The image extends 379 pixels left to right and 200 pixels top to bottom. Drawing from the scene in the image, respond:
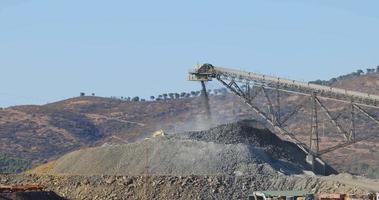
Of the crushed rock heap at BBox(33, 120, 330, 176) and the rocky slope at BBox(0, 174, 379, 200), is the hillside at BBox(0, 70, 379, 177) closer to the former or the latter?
the crushed rock heap at BBox(33, 120, 330, 176)

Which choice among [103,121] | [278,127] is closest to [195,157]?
[278,127]

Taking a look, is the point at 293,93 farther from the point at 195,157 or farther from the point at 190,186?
the point at 190,186

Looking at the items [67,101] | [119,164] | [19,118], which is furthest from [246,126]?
[67,101]

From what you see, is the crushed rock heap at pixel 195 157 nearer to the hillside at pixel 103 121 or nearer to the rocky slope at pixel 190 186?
the rocky slope at pixel 190 186

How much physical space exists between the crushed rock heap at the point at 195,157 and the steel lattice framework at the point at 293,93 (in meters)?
3.79

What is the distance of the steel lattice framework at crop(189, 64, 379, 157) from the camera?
76.1 meters

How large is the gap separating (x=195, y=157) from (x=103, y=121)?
98755mm

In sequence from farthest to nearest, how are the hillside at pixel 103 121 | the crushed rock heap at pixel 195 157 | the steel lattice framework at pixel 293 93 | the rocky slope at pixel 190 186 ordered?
the hillside at pixel 103 121, the steel lattice framework at pixel 293 93, the crushed rock heap at pixel 195 157, the rocky slope at pixel 190 186

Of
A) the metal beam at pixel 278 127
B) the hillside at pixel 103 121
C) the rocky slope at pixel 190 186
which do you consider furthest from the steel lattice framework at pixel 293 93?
the hillside at pixel 103 121

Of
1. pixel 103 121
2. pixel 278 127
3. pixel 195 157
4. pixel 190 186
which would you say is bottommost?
pixel 103 121

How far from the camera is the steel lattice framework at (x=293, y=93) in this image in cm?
7612

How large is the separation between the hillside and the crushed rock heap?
49603 millimetres

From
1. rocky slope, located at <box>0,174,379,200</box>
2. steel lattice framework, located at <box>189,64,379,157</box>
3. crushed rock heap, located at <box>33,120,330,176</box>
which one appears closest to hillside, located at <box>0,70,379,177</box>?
steel lattice framework, located at <box>189,64,379,157</box>

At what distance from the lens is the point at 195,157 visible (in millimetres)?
67875
